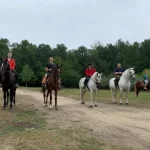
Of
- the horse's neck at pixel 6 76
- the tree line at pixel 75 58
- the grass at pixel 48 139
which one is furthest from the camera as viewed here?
the tree line at pixel 75 58

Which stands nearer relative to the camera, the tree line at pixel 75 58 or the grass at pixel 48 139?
the grass at pixel 48 139

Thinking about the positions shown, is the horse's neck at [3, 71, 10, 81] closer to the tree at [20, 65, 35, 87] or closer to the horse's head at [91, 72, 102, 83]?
the horse's head at [91, 72, 102, 83]

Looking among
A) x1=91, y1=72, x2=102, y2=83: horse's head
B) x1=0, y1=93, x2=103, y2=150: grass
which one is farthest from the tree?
x1=0, y1=93, x2=103, y2=150: grass

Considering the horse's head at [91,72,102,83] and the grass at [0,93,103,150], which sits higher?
the horse's head at [91,72,102,83]

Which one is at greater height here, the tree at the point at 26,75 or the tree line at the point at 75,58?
the tree line at the point at 75,58

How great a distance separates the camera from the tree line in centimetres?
9781

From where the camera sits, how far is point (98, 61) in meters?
101

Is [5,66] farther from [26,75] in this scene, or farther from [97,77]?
[26,75]

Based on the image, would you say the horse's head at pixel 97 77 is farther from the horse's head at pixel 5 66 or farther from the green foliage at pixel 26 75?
the green foliage at pixel 26 75

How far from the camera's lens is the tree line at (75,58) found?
97806 millimetres

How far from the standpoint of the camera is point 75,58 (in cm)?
10712

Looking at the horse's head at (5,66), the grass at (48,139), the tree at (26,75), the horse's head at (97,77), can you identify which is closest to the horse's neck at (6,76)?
the horse's head at (5,66)

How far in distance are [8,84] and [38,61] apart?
300 ft

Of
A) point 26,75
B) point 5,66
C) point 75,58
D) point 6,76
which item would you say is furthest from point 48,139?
point 75,58
